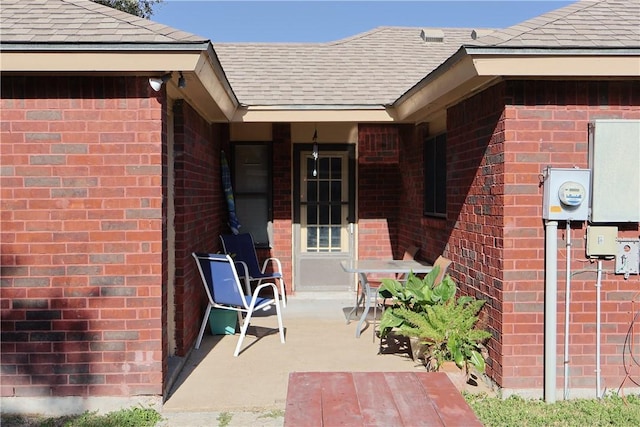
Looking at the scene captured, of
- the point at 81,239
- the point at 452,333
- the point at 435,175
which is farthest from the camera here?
the point at 435,175

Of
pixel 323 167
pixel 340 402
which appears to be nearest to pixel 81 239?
pixel 340 402

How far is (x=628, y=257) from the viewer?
449 cm

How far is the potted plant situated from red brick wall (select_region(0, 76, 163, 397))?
2156 millimetres

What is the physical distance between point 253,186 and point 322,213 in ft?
3.80

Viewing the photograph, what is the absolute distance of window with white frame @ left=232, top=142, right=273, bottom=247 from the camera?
350 inches

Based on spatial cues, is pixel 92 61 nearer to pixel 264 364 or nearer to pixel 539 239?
pixel 264 364

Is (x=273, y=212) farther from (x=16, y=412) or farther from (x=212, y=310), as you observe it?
(x=16, y=412)

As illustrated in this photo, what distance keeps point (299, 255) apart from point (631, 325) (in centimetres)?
529

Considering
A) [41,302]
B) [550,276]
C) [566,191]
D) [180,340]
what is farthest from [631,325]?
[41,302]

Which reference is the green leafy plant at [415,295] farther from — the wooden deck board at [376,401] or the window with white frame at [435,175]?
the wooden deck board at [376,401]

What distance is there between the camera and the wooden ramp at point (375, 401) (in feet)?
8.66

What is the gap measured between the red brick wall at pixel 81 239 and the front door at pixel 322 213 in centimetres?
484

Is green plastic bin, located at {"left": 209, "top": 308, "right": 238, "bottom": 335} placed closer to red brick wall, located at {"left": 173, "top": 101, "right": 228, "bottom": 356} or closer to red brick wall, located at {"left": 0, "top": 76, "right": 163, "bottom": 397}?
red brick wall, located at {"left": 173, "top": 101, "right": 228, "bottom": 356}

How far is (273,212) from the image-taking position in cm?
Answer: 889
